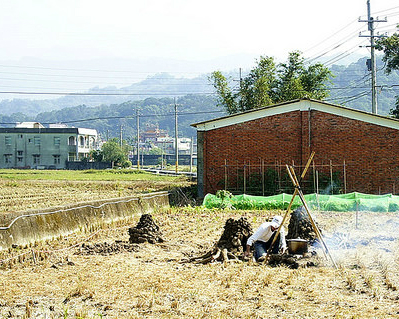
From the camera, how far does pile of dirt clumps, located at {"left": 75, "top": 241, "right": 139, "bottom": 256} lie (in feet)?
39.0

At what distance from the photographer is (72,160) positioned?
262ft

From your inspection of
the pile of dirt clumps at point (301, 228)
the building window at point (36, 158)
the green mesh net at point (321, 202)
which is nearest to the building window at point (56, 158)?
the building window at point (36, 158)

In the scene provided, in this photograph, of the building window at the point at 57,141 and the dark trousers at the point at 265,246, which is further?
the building window at the point at 57,141

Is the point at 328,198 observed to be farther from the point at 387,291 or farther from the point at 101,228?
the point at 387,291

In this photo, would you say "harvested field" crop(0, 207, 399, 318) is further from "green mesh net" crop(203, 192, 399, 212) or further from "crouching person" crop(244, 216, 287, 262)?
"green mesh net" crop(203, 192, 399, 212)

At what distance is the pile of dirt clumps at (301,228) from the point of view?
12.0 metres

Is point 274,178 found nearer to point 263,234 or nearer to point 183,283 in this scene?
point 263,234

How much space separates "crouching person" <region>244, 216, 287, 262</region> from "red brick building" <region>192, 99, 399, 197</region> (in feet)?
38.7

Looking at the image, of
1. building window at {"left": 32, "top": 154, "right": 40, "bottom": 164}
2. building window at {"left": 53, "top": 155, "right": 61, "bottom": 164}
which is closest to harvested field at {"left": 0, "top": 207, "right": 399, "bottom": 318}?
building window at {"left": 32, "top": 154, "right": 40, "bottom": 164}

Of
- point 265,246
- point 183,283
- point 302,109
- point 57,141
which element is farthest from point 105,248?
point 57,141

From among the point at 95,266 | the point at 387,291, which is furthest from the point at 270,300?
the point at 95,266

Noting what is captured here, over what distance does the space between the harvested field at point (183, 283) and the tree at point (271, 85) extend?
88.7ft

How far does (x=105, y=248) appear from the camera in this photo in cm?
1216

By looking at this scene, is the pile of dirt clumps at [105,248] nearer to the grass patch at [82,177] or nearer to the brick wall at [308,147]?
the brick wall at [308,147]
